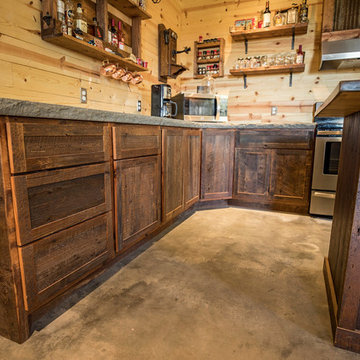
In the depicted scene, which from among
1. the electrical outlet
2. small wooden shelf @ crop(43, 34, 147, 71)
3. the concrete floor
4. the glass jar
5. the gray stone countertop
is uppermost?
the glass jar

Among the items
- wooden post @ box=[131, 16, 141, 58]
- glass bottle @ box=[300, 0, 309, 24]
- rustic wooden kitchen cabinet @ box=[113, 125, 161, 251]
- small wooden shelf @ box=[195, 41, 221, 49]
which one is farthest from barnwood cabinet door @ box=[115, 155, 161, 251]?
glass bottle @ box=[300, 0, 309, 24]

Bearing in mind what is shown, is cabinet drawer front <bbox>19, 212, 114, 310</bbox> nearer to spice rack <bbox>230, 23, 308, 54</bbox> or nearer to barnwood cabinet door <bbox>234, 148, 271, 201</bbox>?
barnwood cabinet door <bbox>234, 148, 271, 201</bbox>

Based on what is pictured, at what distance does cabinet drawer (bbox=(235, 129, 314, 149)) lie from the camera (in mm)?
2684

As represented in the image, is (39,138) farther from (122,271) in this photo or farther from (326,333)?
(326,333)

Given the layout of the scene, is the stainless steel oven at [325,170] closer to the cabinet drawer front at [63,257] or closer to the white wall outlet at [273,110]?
the white wall outlet at [273,110]

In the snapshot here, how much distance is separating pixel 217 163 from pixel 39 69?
72.8 inches

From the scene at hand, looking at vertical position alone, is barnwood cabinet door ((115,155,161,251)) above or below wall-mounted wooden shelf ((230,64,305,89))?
below

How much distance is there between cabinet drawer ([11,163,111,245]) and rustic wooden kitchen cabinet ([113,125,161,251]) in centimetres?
14

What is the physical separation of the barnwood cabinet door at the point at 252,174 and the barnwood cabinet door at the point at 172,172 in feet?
2.76

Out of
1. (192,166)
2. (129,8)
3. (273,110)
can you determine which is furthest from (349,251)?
(273,110)

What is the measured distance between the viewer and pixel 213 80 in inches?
141

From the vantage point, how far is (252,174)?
291cm

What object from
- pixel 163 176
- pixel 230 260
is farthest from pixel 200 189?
pixel 230 260

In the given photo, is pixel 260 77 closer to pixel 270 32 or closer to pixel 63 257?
pixel 270 32
